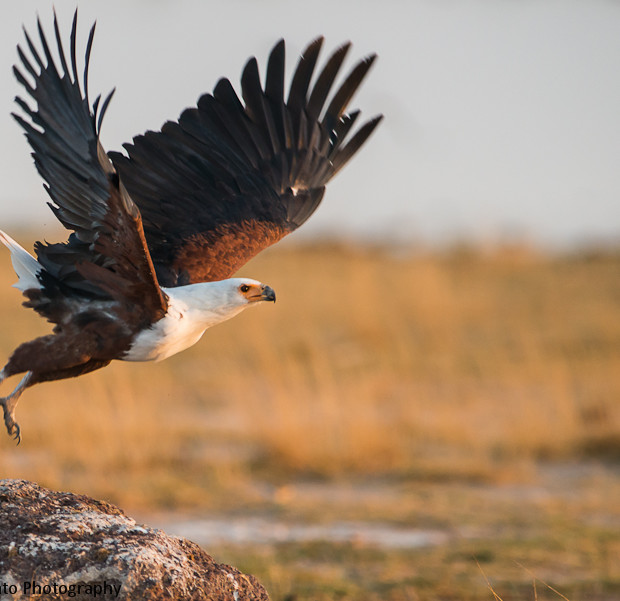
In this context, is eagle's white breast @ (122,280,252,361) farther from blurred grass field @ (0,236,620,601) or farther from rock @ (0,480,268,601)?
blurred grass field @ (0,236,620,601)

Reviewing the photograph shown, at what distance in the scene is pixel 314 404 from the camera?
35.2 ft

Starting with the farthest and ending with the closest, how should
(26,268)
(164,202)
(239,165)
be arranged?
(239,165) → (164,202) → (26,268)

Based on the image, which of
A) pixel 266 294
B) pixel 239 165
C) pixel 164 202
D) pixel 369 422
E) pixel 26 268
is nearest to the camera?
pixel 26 268

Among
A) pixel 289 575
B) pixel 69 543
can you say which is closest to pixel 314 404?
pixel 289 575

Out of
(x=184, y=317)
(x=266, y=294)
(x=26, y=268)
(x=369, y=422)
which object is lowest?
(x=369, y=422)

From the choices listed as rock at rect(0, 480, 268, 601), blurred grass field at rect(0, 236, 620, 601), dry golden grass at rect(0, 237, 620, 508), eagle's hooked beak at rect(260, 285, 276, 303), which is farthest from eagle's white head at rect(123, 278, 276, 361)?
dry golden grass at rect(0, 237, 620, 508)

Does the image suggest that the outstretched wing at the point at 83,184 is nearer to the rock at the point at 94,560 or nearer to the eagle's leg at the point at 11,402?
the eagle's leg at the point at 11,402

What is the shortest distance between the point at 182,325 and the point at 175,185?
1367 mm

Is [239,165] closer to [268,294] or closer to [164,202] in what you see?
[164,202]

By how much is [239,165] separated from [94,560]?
3.14 meters

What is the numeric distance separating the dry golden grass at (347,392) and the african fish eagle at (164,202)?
3.08 metres

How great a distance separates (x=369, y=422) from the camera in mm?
9711

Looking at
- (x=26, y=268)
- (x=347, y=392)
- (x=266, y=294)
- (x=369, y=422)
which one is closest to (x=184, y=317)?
(x=266, y=294)

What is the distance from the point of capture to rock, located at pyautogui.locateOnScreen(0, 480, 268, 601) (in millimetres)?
3277
